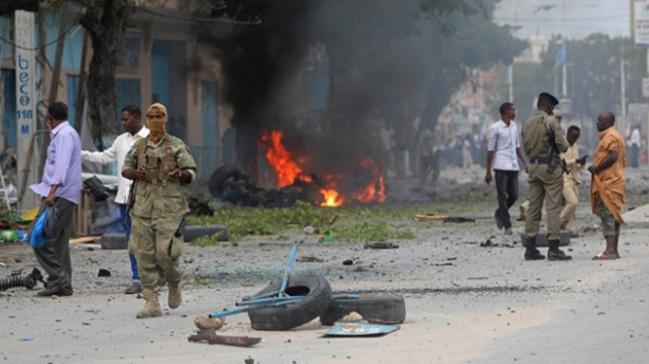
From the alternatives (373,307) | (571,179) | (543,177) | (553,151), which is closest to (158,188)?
(373,307)

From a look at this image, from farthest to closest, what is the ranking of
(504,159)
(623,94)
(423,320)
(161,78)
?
→ (623,94), (161,78), (504,159), (423,320)

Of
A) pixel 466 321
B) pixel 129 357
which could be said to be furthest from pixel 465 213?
pixel 129 357

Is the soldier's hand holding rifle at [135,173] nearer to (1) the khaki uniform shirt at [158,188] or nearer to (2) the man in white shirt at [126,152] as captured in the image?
(1) the khaki uniform shirt at [158,188]

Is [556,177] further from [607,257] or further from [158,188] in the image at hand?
[158,188]

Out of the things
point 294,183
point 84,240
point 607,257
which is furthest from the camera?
point 294,183

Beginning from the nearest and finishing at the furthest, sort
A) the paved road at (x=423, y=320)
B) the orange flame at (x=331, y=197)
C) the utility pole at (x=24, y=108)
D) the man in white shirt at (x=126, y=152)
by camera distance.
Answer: the paved road at (x=423, y=320) → the man in white shirt at (x=126, y=152) → the utility pole at (x=24, y=108) → the orange flame at (x=331, y=197)

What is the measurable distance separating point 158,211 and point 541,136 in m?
5.45

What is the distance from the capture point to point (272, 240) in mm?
19438

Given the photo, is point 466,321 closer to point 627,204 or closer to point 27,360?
point 27,360

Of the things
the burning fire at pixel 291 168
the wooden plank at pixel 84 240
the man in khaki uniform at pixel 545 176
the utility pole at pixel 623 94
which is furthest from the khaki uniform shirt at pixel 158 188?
the utility pole at pixel 623 94

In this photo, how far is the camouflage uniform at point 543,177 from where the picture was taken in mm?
15156

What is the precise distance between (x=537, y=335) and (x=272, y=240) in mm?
10117

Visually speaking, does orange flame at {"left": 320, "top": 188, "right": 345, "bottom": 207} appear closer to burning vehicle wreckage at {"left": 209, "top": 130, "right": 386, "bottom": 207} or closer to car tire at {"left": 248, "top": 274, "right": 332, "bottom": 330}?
burning vehicle wreckage at {"left": 209, "top": 130, "right": 386, "bottom": 207}

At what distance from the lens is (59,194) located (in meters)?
12.5
